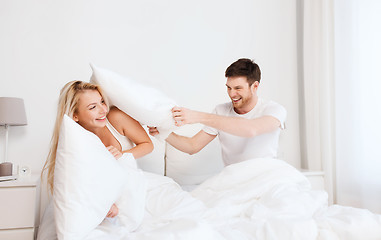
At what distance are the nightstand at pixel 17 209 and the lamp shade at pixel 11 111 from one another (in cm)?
52

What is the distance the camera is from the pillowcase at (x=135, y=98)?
1.37 metres

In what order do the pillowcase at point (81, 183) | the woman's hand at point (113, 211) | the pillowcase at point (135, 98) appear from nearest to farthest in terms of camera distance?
the pillowcase at point (81, 183)
the woman's hand at point (113, 211)
the pillowcase at point (135, 98)

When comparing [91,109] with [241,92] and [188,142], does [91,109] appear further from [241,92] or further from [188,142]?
[241,92]

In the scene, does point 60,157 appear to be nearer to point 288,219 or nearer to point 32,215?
point 288,219

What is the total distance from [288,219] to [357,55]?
201 centimetres

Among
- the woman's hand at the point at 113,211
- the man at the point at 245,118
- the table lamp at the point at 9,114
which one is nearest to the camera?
the woman's hand at the point at 113,211

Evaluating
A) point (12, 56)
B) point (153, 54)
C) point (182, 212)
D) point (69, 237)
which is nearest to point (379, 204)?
point (182, 212)

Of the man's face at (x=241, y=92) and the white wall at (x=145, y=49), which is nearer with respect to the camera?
the man's face at (x=241, y=92)

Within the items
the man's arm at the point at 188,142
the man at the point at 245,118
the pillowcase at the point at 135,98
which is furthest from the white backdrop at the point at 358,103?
the pillowcase at the point at 135,98

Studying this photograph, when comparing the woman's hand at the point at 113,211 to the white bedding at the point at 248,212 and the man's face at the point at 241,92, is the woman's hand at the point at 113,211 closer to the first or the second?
the white bedding at the point at 248,212

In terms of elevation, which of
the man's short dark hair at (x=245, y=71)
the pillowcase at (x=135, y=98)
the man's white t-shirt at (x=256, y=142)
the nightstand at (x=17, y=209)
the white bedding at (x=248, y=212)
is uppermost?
the man's short dark hair at (x=245, y=71)

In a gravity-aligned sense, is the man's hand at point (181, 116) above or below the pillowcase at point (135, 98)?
below

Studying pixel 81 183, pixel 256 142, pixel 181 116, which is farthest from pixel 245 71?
pixel 81 183

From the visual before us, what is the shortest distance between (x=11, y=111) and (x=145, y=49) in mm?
1170
